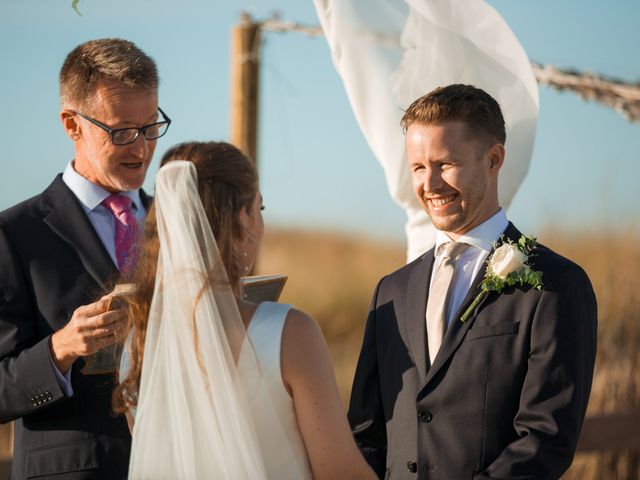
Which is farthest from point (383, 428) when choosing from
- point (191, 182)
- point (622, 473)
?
point (622, 473)

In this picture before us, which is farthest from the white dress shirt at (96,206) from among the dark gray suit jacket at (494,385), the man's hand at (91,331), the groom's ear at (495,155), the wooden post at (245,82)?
the wooden post at (245,82)

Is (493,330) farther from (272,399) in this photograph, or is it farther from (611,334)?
(611,334)

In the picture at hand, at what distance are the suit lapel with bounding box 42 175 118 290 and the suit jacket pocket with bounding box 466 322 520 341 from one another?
1.41 m

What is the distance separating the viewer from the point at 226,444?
9.30 ft

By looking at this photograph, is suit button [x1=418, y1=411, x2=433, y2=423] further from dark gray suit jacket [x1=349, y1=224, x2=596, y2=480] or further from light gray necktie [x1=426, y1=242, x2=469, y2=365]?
light gray necktie [x1=426, y1=242, x2=469, y2=365]

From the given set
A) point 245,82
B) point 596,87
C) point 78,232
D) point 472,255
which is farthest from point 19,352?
point 596,87

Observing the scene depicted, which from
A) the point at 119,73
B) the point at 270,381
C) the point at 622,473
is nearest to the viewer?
the point at 270,381

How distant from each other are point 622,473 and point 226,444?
5.57m

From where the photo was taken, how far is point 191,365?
288 centimetres

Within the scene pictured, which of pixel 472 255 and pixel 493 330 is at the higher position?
pixel 472 255

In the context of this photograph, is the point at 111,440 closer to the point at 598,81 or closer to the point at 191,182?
the point at 191,182

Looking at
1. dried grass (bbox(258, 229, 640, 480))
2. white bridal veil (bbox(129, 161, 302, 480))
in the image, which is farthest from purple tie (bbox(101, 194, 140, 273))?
dried grass (bbox(258, 229, 640, 480))

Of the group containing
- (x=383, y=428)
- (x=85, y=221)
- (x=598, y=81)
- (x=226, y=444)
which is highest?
(x=598, y=81)

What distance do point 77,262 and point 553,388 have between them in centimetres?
187
